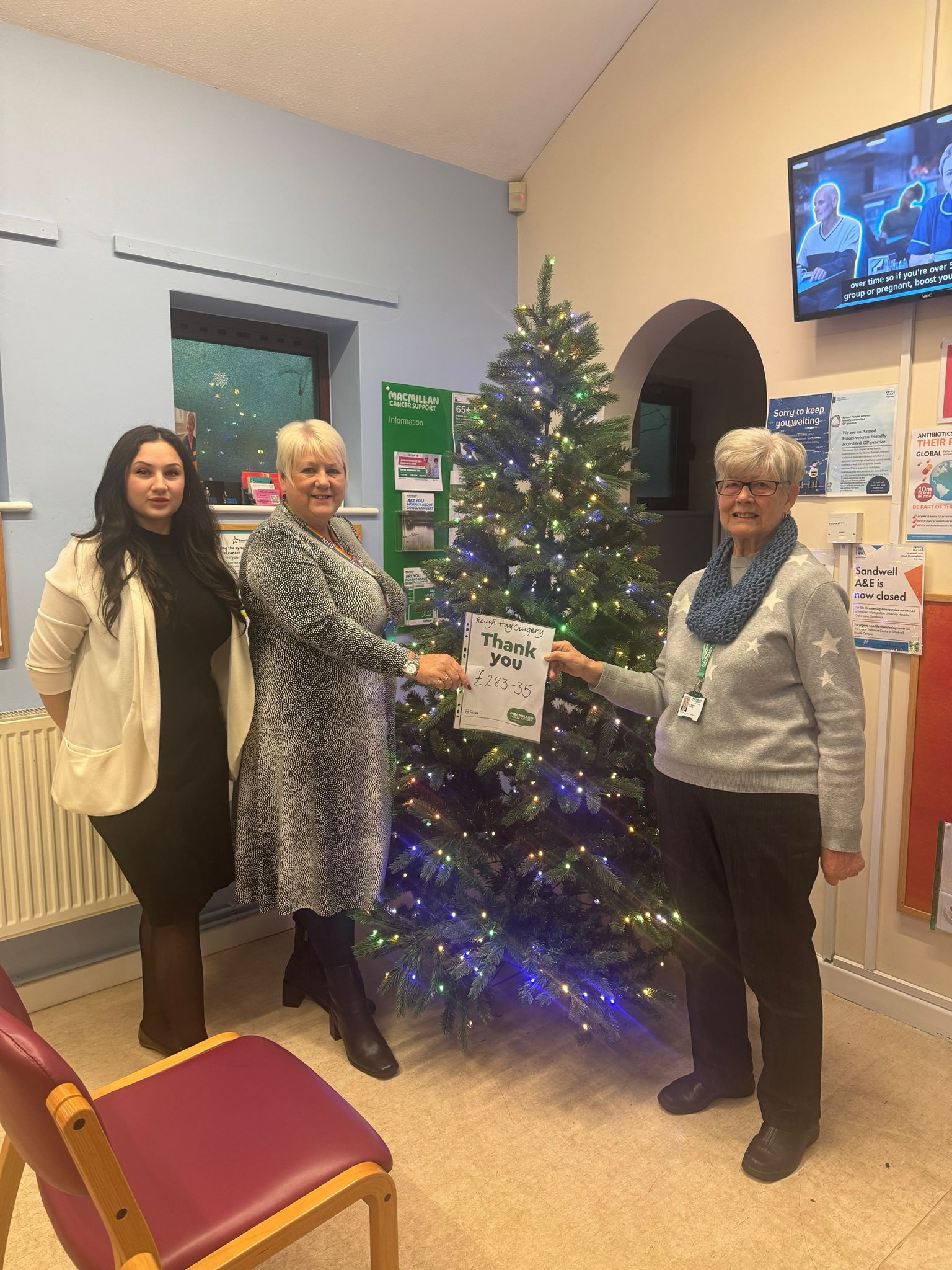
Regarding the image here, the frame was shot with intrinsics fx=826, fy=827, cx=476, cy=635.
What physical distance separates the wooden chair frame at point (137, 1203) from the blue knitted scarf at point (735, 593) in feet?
3.89

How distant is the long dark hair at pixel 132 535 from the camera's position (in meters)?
2.01

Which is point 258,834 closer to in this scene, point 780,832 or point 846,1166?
point 780,832

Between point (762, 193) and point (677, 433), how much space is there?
10.1 feet

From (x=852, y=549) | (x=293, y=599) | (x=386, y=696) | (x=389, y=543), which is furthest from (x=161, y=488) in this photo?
(x=852, y=549)

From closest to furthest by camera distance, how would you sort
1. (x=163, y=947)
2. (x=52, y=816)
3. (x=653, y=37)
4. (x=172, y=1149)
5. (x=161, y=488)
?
(x=172, y=1149), (x=161, y=488), (x=163, y=947), (x=52, y=816), (x=653, y=37)

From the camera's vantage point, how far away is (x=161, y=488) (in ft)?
6.72

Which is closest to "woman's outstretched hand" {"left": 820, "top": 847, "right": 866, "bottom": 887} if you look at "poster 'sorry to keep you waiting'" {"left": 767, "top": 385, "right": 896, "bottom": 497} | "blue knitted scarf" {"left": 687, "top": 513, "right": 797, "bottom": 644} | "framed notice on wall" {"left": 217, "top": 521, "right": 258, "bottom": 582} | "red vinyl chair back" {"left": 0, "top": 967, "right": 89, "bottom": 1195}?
"blue knitted scarf" {"left": 687, "top": 513, "right": 797, "bottom": 644}

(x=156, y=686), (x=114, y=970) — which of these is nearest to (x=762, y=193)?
(x=156, y=686)

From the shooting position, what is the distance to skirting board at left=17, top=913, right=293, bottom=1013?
259 centimetres

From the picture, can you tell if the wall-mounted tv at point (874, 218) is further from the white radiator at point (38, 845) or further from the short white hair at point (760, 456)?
the white radiator at point (38, 845)

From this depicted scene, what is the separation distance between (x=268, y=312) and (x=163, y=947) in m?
2.13

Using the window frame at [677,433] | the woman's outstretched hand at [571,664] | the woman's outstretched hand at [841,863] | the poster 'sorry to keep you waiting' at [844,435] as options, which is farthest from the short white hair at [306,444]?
the window frame at [677,433]

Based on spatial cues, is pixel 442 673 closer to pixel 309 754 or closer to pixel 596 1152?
pixel 309 754

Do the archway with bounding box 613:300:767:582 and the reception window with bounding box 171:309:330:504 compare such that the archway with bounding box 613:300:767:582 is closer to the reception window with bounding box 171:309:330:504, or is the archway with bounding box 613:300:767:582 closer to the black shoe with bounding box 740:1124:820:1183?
the reception window with bounding box 171:309:330:504
